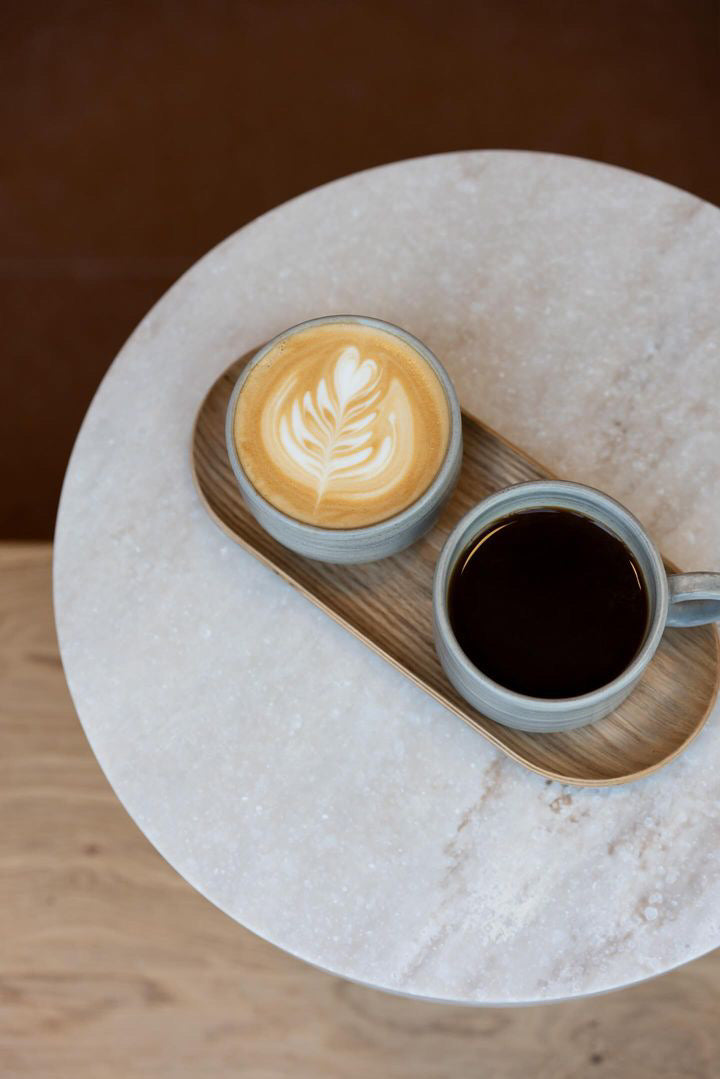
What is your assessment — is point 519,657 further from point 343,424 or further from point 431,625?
point 343,424

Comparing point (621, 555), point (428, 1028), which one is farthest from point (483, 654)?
point (428, 1028)

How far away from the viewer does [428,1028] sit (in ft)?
4.15

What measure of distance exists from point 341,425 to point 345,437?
12 mm

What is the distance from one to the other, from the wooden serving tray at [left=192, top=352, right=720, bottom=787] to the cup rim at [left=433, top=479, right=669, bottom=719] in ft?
0.28

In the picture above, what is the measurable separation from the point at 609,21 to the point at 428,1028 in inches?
62.1

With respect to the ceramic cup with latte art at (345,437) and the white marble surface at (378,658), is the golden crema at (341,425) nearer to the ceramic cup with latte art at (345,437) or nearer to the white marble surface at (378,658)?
the ceramic cup with latte art at (345,437)

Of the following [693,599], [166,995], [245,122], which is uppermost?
[693,599]

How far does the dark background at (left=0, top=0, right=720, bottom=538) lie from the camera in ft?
5.30

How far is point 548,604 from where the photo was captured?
2.52 feet

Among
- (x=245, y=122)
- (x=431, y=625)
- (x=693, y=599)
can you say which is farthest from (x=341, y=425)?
(x=245, y=122)

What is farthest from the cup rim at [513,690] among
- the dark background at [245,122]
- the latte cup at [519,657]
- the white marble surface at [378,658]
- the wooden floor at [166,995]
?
the dark background at [245,122]

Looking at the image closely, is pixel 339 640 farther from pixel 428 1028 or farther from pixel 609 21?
pixel 609 21

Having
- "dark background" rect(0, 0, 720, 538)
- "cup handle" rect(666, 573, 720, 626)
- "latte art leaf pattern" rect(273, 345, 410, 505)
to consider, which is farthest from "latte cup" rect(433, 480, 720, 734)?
"dark background" rect(0, 0, 720, 538)

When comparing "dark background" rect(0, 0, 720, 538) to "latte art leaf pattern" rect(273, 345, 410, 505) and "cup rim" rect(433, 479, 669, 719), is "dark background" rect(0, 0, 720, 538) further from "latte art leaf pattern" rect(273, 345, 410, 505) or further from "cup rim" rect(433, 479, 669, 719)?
"cup rim" rect(433, 479, 669, 719)
